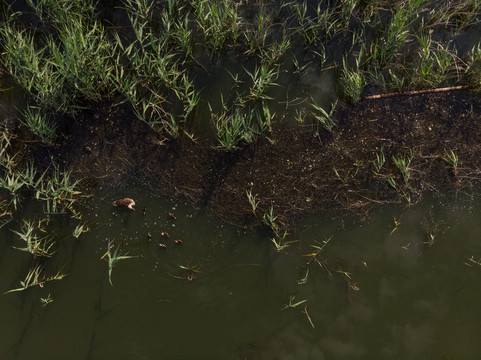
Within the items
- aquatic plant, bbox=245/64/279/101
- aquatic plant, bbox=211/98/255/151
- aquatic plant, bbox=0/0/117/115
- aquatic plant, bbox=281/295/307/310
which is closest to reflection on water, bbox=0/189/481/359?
aquatic plant, bbox=281/295/307/310

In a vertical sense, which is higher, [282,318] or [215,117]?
[215,117]

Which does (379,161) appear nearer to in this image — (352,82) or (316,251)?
(352,82)

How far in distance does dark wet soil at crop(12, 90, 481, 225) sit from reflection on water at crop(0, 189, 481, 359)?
0.14 meters

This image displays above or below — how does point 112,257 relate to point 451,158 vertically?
below

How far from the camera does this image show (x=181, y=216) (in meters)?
2.42

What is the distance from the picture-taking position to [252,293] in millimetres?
2426

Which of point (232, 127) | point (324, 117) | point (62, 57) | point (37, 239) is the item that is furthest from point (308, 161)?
point (37, 239)

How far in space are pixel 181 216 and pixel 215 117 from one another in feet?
2.39

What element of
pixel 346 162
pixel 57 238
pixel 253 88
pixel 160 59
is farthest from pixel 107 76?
pixel 346 162

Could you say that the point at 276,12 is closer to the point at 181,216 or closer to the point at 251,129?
the point at 251,129

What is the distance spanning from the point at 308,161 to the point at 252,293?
100cm

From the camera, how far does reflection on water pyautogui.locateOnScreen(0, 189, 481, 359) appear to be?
2408mm

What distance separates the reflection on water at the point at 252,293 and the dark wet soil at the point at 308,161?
145 mm

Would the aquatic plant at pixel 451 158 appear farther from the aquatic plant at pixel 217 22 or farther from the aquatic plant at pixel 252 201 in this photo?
the aquatic plant at pixel 217 22
